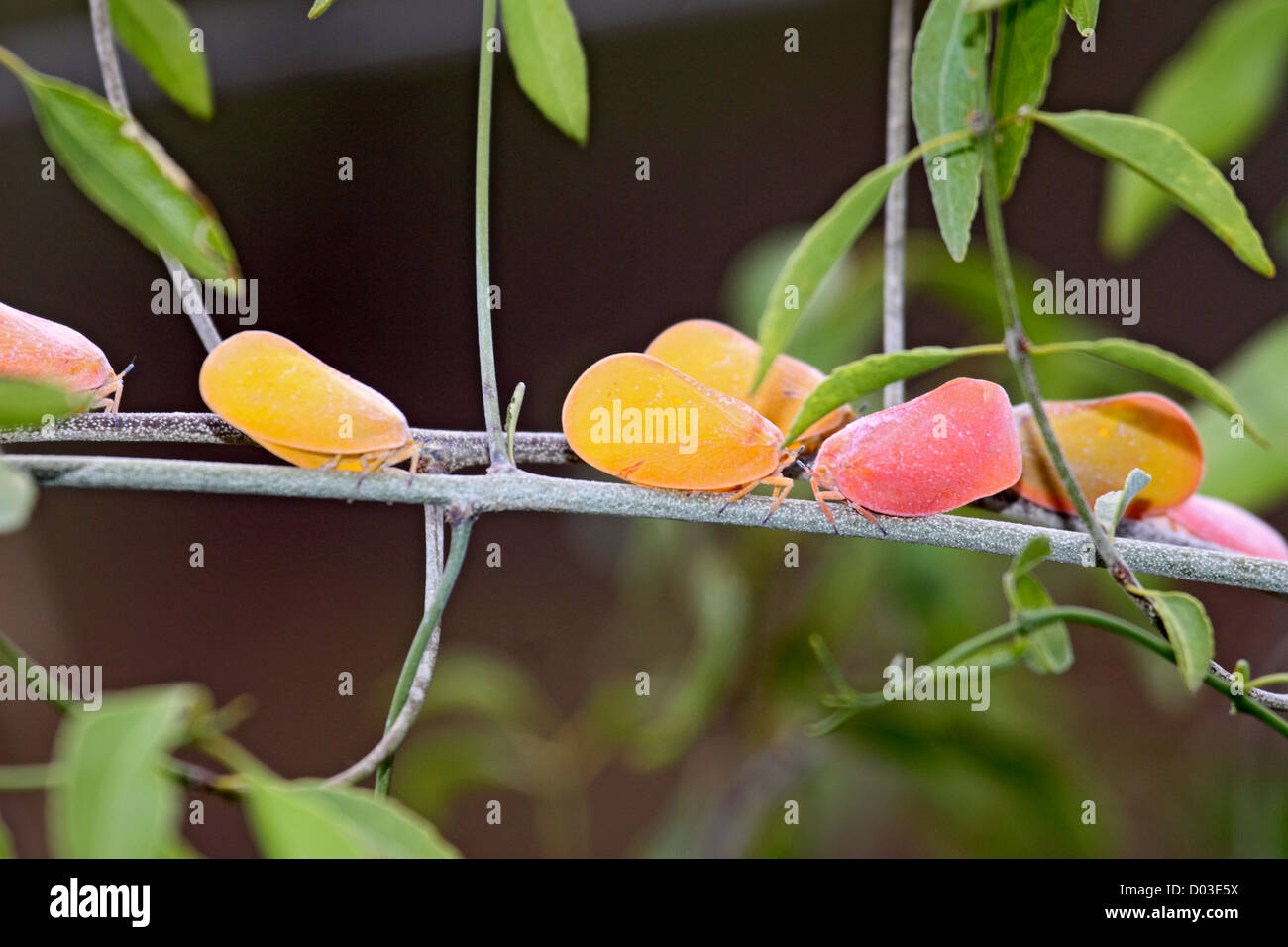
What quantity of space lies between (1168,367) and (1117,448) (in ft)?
0.40

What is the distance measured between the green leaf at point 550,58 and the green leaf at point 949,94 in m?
0.13

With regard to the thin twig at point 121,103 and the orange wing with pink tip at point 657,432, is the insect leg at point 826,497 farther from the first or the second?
the thin twig at point 121,103

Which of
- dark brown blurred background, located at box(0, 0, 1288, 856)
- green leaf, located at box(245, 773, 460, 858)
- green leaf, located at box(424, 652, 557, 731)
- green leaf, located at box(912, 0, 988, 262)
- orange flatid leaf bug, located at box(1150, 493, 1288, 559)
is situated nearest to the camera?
green leaf, located at box(245, 773, 460, 858)

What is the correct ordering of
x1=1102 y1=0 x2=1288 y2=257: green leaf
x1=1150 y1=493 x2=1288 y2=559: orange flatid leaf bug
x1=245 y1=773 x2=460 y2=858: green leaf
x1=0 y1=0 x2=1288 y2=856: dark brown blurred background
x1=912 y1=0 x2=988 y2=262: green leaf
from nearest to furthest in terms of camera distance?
x1=245 y1=773 x2=460 y2=858: green leaf < x1=912 y1=0 x2=988 y2=262: green leaf < x1=1150 y1=493 x2=1288 y2=559: orange flatid leaf bug < x1=1102 y1=0 x2=1288 y2=257: green leaf < x1=0 y1=0 x2=1288 y2=856: dark brown blurred background

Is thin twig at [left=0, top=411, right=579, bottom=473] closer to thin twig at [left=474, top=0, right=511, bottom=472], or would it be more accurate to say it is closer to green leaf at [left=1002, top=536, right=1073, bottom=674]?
thin twig at [left=474, top=0, right=511, bottom=472]

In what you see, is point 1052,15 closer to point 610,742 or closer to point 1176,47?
point 610,742

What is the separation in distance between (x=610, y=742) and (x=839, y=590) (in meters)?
0.26

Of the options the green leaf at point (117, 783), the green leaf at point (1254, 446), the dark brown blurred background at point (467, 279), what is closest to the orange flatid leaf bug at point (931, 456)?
the green leaf at point (117, 783)

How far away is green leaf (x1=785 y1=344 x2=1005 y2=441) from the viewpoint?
293mm

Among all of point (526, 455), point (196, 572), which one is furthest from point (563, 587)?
point (526, 455)

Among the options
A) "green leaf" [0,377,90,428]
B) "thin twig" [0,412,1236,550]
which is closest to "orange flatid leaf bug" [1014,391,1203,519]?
"thin twig" [0,412,1236,550]

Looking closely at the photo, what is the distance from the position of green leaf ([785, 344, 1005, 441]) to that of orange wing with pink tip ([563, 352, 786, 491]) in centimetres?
5

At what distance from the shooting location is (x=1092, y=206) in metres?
1.76

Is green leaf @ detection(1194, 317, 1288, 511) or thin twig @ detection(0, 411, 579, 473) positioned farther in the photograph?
green leaf @ detection(1194, 317, 1288, 511)
